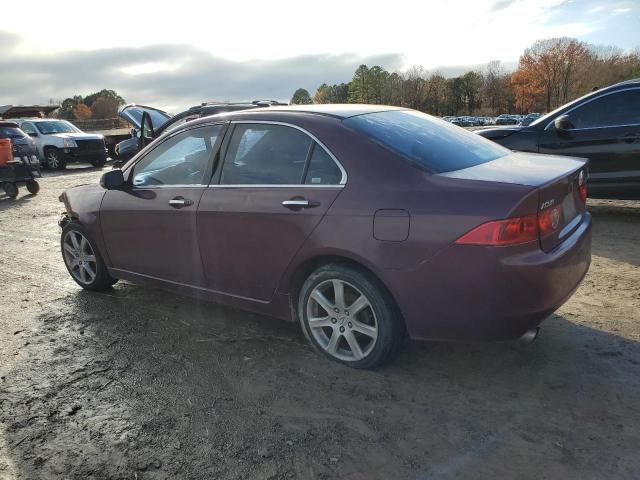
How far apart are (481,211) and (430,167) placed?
49 centimetres

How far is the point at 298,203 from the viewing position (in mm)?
3346

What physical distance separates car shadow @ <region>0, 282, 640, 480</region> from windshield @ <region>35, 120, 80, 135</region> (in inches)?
705

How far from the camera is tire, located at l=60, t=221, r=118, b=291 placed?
4.95 m

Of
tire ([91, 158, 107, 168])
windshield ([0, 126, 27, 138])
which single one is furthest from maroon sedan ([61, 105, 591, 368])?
tire ([91, 158, 107, 168])

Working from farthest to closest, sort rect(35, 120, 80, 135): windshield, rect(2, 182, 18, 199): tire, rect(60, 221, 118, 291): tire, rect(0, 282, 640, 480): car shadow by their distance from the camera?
rect(35, 120, 80, 135): windshield < rect(2, 182, 18, 199): tire < rect(60, 221, 118, 291): tire < rect(0, 282, 640, 480): car shadow

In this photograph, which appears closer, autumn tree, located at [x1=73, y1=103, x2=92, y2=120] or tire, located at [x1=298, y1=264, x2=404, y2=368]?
tire, located at [x1=298, y1=264, x2=404, y2=368]

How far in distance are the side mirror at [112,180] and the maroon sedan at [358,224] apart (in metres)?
0.01

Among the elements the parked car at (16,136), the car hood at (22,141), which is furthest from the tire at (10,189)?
the car hood at (22,141)

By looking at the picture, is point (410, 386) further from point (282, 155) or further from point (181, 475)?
point (282, 155)

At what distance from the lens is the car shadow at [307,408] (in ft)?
8.29

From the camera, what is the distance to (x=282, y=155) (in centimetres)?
358


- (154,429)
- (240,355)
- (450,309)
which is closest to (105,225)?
(240,355)

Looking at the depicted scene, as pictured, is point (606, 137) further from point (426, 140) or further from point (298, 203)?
point (298, 203)

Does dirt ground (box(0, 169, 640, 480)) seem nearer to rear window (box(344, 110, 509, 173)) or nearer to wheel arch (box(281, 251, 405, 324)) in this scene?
wheel arch (box(281, 251, 405, 324))
